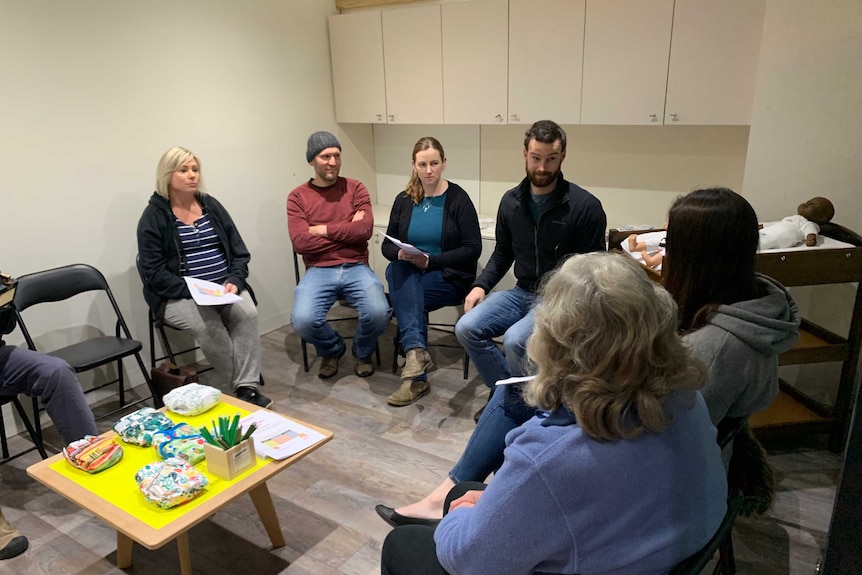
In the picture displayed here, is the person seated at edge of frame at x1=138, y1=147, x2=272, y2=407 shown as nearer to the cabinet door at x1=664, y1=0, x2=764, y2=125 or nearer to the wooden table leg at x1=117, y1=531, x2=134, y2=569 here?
the wooden table leg at x1=117, y1=531, x2=134, y2=569

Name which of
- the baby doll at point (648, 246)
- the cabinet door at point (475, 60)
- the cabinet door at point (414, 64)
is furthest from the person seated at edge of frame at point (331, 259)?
the baby doll at point (648, 246)

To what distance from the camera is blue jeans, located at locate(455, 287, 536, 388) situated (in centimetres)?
286

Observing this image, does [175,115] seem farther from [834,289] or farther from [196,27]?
[834,289]

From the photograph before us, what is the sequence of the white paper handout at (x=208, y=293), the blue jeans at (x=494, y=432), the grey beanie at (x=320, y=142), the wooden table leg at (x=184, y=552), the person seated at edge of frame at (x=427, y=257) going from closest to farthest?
the wooden table leg at (x=184, y=552) → the blue jeans at (x=494, y=432) → the white paper handout at (x=208, y=293) → the person seated at edge of frame at (x=427, y=257) → the grey beanie at (x=320, y=142)

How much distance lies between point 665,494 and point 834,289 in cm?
238

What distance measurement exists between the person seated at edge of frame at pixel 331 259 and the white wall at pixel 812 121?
2.06m

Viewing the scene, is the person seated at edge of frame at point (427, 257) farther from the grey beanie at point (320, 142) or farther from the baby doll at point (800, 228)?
the baby doll at point (800, 228)

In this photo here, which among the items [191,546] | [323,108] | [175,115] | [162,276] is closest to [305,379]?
[162,276]

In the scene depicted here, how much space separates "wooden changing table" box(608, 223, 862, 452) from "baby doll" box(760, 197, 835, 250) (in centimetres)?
7

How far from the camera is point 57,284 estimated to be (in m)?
2.93

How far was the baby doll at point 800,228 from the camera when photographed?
2457 millimetres

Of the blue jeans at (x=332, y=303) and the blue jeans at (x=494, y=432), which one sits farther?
the blue jeans at (x=332, y=303)

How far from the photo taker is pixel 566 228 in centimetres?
281

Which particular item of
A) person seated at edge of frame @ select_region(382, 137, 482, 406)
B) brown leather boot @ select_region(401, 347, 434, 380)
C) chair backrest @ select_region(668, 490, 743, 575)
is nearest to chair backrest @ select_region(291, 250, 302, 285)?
person seated at edge of frame @ select_region(382, 137, 482, 406)
